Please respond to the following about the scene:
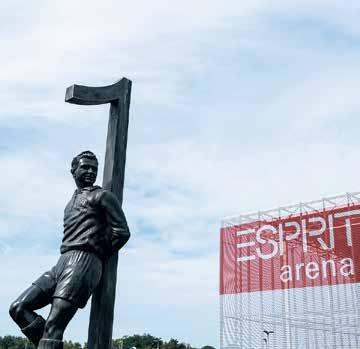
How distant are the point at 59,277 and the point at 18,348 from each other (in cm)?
5659

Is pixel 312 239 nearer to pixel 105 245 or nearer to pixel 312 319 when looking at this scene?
pixel 312 319

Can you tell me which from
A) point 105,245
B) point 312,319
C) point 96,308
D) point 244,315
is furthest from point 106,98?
point 244,315

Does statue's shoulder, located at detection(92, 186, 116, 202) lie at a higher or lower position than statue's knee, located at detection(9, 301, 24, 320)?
higher

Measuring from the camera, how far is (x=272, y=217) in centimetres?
2903

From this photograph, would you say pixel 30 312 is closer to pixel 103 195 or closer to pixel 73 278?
pixel 73 278

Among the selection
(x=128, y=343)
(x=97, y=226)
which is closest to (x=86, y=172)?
(x=97, y=226)

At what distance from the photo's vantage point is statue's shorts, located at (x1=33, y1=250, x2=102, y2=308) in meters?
4.04

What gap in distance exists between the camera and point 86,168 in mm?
4516

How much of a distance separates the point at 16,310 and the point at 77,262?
547 millimetres

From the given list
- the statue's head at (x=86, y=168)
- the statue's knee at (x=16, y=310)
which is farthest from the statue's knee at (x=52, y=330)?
the statue's head at (x=86, y=168)

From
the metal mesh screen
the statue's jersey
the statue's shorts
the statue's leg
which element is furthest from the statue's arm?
the metal mesh screen

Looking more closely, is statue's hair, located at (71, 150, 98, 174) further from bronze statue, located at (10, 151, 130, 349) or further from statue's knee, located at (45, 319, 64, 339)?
statue's knee, located at (45, 319, 64, 339)

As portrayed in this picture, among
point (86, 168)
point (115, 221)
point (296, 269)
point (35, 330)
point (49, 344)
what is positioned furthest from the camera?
point (296, 269)

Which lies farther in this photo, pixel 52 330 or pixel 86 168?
pixel 86 168
